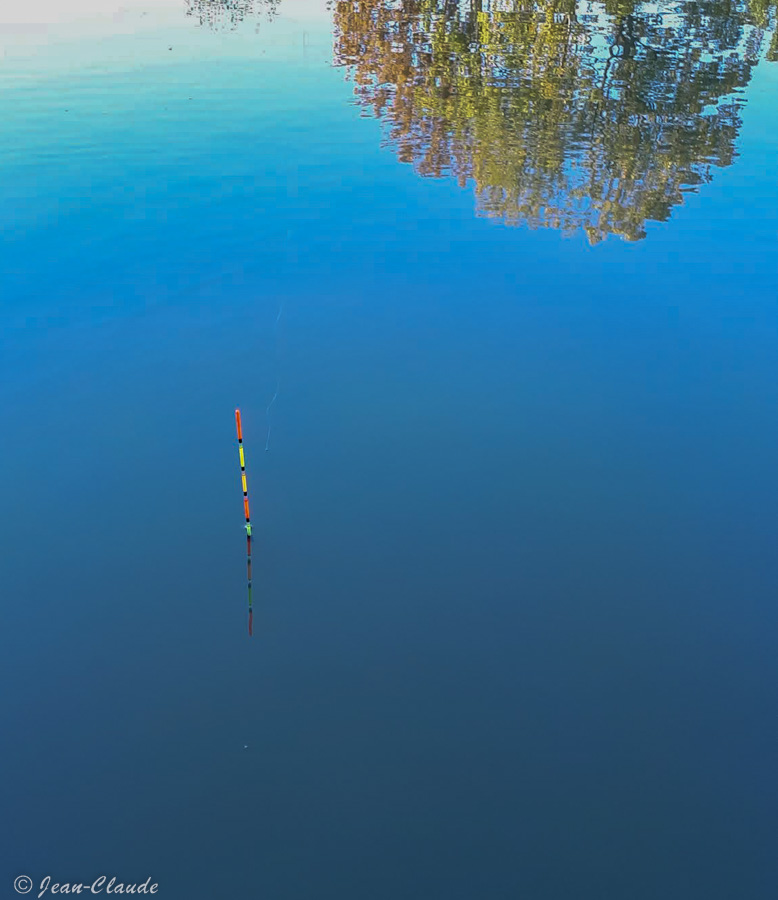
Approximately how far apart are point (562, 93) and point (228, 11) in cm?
1680

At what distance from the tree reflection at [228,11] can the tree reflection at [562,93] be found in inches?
125

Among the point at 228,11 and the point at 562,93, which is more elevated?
the point at 562,93

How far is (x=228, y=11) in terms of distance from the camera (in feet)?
108

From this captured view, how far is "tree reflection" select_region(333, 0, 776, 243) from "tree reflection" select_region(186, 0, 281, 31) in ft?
10.4

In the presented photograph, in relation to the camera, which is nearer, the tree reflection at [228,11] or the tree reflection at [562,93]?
the tree reflection at [562,93]

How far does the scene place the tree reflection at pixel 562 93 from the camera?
17891 mm

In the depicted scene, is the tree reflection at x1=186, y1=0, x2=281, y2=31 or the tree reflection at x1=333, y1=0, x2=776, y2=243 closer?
the tree reflection at x1=333, y1=0, x2=776, y2=243

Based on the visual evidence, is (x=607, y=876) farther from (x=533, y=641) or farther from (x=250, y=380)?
(x=250, y=380)

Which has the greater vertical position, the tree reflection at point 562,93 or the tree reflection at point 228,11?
the tree reflection at point 562,93

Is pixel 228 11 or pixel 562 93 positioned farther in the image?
pixel 228 11

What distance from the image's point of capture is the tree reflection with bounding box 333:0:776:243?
1789 centimetres

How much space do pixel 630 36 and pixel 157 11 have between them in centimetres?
1829

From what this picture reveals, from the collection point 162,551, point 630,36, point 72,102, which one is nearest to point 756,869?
point 162,551

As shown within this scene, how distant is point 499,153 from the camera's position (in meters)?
19.2
